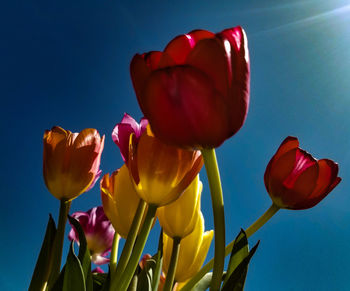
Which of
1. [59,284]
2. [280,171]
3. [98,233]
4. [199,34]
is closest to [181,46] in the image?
[199,34]

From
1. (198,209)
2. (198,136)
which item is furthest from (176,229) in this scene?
(198,136)

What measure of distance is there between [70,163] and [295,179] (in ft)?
0.60

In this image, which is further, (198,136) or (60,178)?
(60,178)

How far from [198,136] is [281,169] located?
0.33 ft

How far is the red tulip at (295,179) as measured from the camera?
26 centimetres

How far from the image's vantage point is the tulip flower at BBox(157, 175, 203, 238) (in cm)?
32

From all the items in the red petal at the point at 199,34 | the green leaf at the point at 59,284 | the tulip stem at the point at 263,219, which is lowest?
the green leaf at the point at 59,284

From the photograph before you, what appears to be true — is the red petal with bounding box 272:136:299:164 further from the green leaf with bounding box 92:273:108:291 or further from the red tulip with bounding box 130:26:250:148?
the green leaf with bounding box 92:273:108:291

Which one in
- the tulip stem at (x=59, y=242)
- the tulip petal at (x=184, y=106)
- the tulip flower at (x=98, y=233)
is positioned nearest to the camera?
the tulip petal at (x=184, y=106)

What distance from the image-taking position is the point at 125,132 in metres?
0.27

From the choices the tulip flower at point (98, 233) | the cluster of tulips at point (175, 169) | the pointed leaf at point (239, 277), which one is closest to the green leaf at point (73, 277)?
the cluster of tulips at point (175, 169)

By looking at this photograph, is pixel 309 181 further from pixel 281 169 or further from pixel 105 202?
pixel 105 202

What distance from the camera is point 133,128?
0.28m

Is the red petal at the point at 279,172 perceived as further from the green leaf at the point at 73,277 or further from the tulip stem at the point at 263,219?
the green leaf at the point at 73,277
